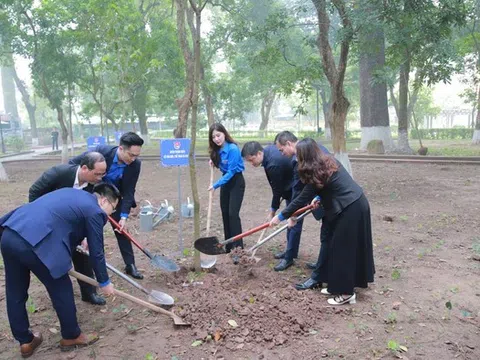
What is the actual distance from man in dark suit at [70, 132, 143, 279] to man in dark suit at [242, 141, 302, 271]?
116 cm

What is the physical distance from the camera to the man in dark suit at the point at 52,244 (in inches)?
105

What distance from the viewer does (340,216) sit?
11.4 ft

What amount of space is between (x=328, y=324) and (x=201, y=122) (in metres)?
28.4

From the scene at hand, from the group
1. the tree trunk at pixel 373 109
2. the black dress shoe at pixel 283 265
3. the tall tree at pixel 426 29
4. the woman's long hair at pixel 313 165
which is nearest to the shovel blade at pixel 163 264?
the black dress shoe at pixel 283 265

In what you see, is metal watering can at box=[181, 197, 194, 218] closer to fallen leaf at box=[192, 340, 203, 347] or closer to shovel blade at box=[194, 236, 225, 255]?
shovel blade at box=[194, 236, 225, 255]

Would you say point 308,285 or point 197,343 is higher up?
point 308,285

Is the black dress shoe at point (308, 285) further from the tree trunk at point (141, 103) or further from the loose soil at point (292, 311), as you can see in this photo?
the tree trunk at point (141, 103)

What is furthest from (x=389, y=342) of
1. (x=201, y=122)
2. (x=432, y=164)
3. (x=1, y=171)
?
(x=201, y=122)

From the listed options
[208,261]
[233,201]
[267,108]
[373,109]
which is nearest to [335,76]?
[233,201]

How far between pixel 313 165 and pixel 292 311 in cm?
123

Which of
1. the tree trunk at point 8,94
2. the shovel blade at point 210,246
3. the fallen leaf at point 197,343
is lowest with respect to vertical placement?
the fallen leaf at point 197,343

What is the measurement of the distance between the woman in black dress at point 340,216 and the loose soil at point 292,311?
0.78 ft

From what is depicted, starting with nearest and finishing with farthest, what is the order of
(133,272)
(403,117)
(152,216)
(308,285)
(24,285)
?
1. (24,285)
2. (308,285)
3. (133,272)
4. (152,216)
5. (403,117)

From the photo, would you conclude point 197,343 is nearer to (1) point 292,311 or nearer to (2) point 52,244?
(1) point 292,311
